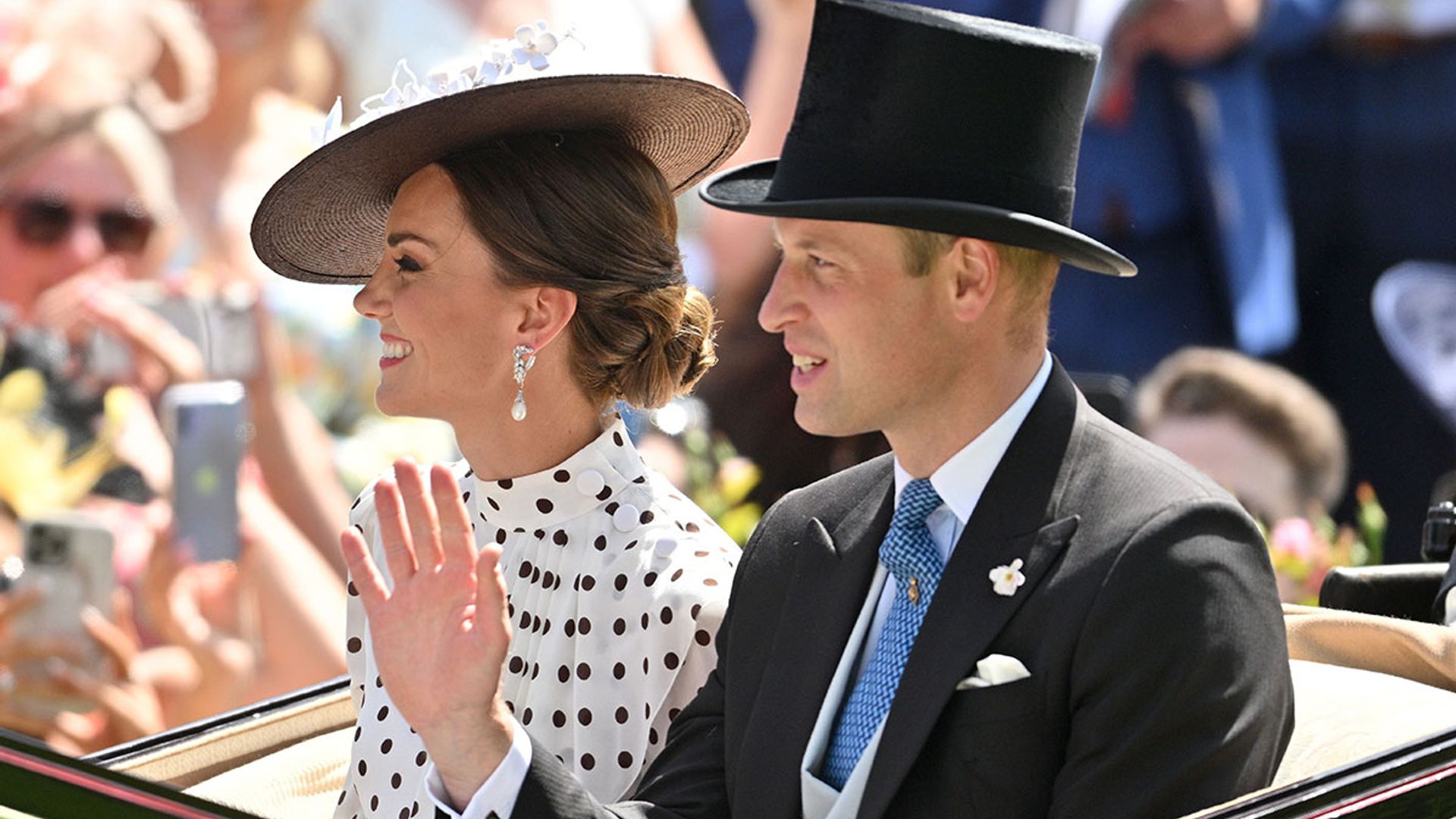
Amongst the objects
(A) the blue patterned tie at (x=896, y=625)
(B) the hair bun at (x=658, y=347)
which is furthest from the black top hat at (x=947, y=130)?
(B) the hair bun at (x=658, y=347)

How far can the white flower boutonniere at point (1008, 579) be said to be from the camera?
1.83 m

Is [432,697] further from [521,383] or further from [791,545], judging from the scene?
[521,383]

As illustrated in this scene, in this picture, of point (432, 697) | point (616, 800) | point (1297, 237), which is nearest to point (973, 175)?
point (432, 697)

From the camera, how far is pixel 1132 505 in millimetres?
1818

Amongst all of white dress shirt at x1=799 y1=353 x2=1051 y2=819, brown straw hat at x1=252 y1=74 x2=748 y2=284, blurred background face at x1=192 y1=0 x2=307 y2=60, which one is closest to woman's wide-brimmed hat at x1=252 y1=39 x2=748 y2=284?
brown straw hat at x1=252 y1=74 x2=748 y2=284

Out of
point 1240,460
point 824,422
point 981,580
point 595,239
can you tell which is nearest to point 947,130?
point 824,422

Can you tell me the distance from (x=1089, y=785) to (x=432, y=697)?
25.4 inches

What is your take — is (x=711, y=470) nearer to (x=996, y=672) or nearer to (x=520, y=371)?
(x=520, y=371)

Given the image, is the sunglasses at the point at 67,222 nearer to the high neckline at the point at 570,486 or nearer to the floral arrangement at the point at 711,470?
the floral arrangement at the point at 711,470

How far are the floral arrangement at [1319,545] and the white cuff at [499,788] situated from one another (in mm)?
2878

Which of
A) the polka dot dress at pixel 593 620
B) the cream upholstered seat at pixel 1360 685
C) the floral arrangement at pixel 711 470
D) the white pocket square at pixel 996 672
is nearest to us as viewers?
the white pocket square at pixel 996 672

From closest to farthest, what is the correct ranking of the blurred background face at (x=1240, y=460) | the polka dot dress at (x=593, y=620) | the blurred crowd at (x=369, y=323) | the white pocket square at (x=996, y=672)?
1. the white pocket square at (x=996, y=672)
2. the polka dot dress at (x=593, y=620)
3. the blurred crowd at (x=369, y=323)
4. the blurred background face at (x=1240, y=460)

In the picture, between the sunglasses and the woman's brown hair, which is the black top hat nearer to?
the woman's brown hair

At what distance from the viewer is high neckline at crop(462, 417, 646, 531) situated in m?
2.58
